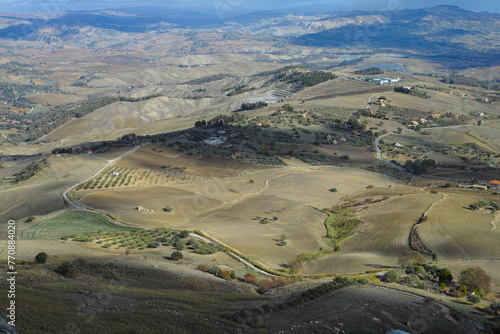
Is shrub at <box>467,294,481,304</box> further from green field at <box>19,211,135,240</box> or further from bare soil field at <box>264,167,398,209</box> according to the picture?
green field at <box>19,211,135,240</box>

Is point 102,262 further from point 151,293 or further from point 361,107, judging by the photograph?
point 361,107

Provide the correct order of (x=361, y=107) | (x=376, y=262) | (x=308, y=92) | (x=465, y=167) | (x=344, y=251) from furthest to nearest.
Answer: (x=308, y=92) → (x=361, y=107) → (x=465, y=167) → (x=344, y=251) → (x=376, y=262)

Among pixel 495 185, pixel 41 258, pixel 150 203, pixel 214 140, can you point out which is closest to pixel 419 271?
pixel 41 258

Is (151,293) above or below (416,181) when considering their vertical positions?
above

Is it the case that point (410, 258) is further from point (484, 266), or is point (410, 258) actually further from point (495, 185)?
point (495, 185)

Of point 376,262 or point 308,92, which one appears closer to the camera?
point 376,262

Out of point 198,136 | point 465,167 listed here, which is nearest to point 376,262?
point 465,167

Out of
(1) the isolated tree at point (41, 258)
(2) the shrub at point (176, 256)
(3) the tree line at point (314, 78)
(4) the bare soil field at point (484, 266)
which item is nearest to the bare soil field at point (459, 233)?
(4) the bare soil field at point (484, 266)

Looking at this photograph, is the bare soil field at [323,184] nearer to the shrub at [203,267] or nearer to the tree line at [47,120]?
the shrub at [203,267]
